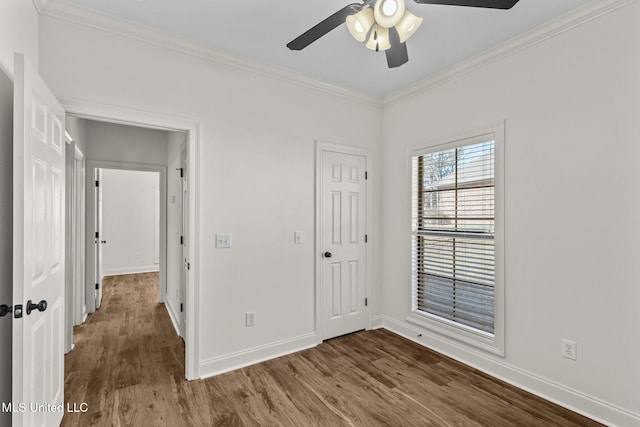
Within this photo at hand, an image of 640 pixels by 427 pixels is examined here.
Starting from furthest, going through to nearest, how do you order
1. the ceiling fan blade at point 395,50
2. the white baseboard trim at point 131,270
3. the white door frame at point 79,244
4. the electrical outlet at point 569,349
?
the white baseboard trim at point 131,270, the white door frame at point 79,244, the electrical outlet at point 569,349, the ceiling fan blade at point 395,50

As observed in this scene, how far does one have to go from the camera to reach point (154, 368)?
2766 millimetres

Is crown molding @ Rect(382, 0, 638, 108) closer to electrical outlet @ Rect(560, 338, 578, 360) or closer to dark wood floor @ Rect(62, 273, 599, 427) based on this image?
electrical outlet @ Rect(560, 338, 578, 360)

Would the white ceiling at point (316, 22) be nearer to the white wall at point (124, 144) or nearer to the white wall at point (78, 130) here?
the white wall at point (78, 130)

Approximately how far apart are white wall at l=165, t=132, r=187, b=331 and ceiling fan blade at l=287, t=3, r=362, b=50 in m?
2.12

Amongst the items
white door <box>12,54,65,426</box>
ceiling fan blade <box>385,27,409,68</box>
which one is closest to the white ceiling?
ceiling fan blade <box>385,27,409,68</box>

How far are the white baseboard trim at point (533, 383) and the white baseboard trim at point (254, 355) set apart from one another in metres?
1.14

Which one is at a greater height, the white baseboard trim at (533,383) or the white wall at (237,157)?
the white wall at (237,157)

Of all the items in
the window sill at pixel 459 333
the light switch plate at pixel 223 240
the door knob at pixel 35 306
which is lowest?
the window sill at pixel 459 333

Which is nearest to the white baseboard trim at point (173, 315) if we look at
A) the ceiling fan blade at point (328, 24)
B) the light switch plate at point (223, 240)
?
the light switch plate at point (223, 240)

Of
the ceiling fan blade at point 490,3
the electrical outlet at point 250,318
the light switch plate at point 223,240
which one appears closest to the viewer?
the ceiling fan blade at point 490,3

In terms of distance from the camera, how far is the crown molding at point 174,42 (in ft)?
6.93

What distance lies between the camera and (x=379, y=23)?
158 centimetres

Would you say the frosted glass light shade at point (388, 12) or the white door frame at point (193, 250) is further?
the white door frame at point (193, 250)

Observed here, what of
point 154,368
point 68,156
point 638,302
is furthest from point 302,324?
point 68,156
